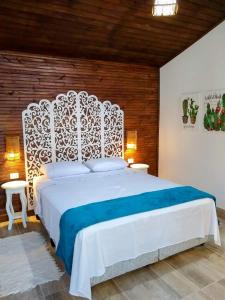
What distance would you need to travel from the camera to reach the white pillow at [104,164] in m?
3.75

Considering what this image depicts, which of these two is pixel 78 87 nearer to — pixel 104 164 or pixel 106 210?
pixel 104 164

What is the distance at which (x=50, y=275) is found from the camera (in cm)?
229

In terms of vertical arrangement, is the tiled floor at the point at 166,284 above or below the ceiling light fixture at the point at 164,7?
below

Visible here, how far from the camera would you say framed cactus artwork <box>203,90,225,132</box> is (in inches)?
139

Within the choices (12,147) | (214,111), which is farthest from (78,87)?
(214,111)

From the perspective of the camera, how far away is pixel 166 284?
215cm

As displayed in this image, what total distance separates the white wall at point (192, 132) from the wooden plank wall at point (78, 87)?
25 centimetres

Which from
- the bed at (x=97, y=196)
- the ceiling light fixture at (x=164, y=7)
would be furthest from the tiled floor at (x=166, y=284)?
the ceiling light fixture at (x=164, y=7)

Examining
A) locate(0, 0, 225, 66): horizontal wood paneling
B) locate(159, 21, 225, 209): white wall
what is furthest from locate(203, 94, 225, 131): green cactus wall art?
locate(0, 0, 225, 66): horizontal wood paneling

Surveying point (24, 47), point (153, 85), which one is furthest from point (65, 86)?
point (153, 85)

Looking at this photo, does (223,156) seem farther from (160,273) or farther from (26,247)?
(26,247)

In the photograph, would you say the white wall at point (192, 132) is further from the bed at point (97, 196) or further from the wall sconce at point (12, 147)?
the wall sconce at point (12, 147)

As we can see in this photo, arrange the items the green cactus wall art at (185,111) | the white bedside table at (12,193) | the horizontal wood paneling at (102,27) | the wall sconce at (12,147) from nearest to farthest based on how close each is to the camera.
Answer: the horizontal wood paneling at (102,27) → the white bedside table at (12,193) → the wall sconce at (12,147) → the green cactus wall art at (185,111)

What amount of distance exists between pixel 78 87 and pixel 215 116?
7.02ft
